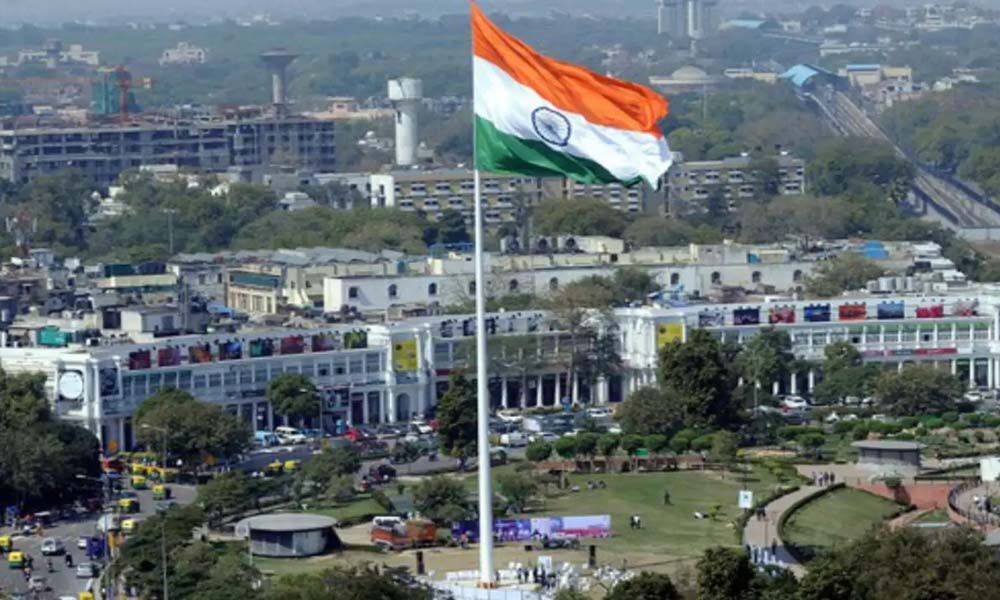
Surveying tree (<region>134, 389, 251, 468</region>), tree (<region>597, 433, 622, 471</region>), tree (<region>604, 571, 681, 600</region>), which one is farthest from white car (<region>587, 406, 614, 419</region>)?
tree (<region>604, 571, 681, 600</region>)

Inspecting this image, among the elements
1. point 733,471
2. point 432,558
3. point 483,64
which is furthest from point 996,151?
point 483,64

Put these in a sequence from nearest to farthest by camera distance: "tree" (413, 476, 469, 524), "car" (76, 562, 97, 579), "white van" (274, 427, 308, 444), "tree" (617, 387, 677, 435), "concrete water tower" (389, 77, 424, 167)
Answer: "car" (76, 562, 97, 579), "tree" (413, 476, 469, 524), "tree" (617, 387, 677, 435), "white van" (274, 427, 308, 444), "concrete water tower" (389, 77, 424, 167)

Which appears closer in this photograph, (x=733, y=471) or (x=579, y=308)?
(x=733, y=471)

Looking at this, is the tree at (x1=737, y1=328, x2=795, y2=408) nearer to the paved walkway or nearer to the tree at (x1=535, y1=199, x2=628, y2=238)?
the paved walkway

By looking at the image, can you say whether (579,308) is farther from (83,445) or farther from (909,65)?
(909,65)

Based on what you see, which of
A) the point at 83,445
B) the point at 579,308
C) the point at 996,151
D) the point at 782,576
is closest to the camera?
the point at 782,576

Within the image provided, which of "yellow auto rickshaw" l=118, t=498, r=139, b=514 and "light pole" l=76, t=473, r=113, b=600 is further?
"yellow auto rickshaw" l=118, t=498, r=139, b=514
